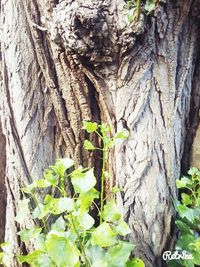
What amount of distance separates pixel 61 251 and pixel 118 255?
156mm

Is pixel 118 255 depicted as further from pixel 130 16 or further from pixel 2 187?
pixel 2 187

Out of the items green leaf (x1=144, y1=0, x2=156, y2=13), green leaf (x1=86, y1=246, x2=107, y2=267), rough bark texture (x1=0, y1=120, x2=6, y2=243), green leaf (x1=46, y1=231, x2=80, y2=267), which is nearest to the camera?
green leaf (x1=46, y1=231, x2=80, y2=267)

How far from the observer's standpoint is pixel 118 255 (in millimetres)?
886

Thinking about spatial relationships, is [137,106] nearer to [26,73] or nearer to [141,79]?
[141,79]

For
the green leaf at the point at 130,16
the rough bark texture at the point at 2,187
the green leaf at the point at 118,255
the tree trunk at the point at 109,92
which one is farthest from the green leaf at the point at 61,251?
the rough bark texture at the point at 2,187

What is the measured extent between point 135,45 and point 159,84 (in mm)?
155

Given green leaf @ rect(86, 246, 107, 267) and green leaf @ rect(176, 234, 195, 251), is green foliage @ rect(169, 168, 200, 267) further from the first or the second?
green leaf @ rect(86, 246, 107, 267)

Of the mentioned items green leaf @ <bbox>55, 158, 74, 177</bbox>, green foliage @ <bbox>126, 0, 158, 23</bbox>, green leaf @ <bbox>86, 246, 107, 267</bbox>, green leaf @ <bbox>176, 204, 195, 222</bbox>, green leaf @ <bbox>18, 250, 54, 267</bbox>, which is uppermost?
green foliage @ <bbox>126, 0, 158, 23</bbox>

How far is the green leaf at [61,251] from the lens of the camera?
0.81 m

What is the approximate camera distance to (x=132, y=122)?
114cm

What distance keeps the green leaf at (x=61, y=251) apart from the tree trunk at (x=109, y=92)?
0.33m

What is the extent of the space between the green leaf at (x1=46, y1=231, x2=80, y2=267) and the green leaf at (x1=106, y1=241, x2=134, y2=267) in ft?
0.34

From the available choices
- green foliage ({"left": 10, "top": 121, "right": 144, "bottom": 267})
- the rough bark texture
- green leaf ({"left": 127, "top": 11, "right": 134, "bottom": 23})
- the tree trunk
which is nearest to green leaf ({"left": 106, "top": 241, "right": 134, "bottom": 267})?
green foliage ({"left": 10, "top": 121, "right": 144, "bottom": 267})

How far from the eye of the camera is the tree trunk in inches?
42.3
